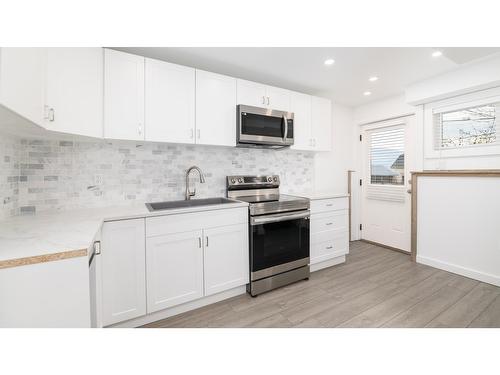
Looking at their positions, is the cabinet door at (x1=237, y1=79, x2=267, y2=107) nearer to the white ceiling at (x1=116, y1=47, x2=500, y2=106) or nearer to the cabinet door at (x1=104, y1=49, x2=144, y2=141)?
the white ceiling at (x1=116, y1=47, x2=500, y2=106)

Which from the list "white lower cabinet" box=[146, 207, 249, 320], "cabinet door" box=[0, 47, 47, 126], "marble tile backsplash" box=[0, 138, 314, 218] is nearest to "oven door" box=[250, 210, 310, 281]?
"white lower cabinet" box=[146, 207, 249, 320]

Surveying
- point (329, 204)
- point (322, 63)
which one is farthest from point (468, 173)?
point (322, 63)

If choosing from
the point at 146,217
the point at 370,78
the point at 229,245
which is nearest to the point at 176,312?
the point at 229,245

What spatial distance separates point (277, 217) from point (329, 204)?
37.6 inches

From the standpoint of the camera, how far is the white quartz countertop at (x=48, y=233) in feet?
2.89

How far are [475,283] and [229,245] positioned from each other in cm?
276

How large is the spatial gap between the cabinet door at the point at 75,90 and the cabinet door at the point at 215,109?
81 centimetres

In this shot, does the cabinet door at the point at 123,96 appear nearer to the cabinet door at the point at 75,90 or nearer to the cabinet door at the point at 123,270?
the cabinet door at the point at 75,90

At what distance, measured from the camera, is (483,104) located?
8.22 feet

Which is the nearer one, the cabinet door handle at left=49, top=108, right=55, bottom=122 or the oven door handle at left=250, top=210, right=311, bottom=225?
the cabinet door handle at left=49, top=108, right=55, bottom=122

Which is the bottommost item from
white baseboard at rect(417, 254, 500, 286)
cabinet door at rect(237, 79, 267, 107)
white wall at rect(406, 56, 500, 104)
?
white baseboard at rect(417, 254, 500, 286)

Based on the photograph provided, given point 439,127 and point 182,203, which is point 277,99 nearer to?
point 182,203

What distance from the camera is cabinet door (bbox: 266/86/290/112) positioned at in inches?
102

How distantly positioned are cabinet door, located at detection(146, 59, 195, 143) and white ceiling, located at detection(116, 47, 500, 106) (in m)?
0.20
